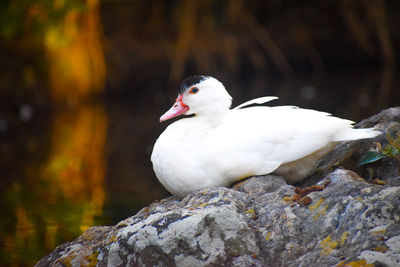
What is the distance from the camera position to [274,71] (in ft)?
39.5

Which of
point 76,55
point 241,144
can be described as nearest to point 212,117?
point 241,144

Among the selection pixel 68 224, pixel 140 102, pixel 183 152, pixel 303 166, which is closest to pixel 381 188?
pixel 303 166

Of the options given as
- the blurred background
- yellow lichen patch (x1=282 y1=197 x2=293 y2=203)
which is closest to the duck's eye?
yellow lichen patch (x1=282 y1=197 x2=293 y2=203)

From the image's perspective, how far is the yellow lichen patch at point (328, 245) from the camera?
7.15 ft

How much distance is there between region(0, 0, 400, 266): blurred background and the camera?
16.9ft

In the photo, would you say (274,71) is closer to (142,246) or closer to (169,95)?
(169,95)

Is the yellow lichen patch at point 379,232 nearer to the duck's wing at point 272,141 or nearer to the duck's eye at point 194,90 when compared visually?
the duck's wing at point 272,141

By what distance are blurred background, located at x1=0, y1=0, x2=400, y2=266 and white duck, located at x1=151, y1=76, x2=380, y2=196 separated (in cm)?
127

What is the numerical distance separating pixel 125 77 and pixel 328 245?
840 cm

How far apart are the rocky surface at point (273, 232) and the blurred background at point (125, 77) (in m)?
1.50

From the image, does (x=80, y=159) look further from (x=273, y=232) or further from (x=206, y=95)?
(x=273, y=232)

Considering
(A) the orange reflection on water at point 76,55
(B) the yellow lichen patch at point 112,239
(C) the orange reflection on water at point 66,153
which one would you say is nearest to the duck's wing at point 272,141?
(B) the yellow lichen patch at point 112,239

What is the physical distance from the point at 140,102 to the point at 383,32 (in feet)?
15.7

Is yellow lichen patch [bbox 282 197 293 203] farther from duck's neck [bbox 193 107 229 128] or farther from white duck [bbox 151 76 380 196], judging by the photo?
duck's neck [bbox 193 107 229 128]
